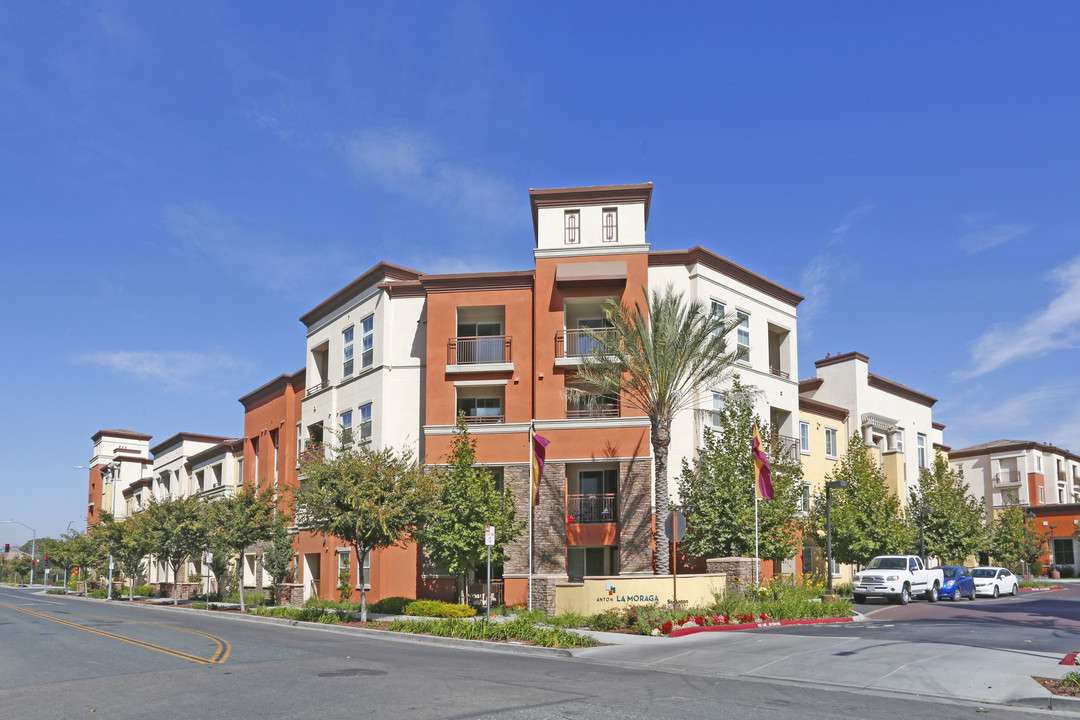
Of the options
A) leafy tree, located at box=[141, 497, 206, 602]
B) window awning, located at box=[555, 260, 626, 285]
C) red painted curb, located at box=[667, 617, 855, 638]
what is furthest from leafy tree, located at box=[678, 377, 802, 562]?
leafy tree, located at box=[141, 497, 206, 602]

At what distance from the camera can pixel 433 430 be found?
35.8 metres

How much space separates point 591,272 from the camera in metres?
35.2

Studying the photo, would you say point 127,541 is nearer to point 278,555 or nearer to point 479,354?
point 278,555

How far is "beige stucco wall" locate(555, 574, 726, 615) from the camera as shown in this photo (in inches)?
1025

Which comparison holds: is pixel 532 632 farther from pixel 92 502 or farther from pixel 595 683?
pixel 92 502

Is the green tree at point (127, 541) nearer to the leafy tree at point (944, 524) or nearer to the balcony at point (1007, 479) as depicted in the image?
the leafy tree at point (944, 524)

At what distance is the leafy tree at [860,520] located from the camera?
136 feet

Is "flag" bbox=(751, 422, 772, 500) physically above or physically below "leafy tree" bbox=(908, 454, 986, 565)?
above

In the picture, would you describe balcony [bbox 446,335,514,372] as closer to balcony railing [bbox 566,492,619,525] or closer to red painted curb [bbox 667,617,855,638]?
balcony railing [bbox 566,492,619,525]

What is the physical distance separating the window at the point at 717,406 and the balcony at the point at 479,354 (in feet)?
27.6

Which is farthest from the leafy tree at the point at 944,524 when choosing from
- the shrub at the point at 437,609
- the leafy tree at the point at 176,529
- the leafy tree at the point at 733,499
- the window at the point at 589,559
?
the leafy tree at the point at 176,529

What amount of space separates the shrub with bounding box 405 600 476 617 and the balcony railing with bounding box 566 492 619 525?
544 centimetres

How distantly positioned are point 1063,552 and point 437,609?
62.6 meters

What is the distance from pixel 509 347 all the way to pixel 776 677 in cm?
2202
